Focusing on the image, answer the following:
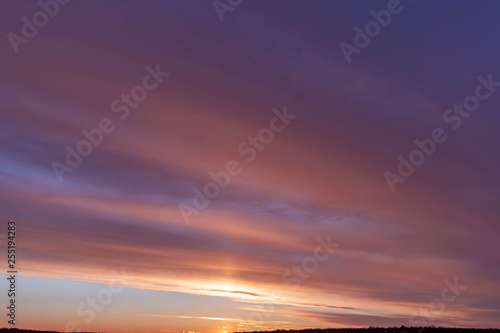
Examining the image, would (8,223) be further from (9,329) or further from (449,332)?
(449,332)

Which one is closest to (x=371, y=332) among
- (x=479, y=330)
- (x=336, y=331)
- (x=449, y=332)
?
(x=336, y=331)

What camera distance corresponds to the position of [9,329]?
4181 cm

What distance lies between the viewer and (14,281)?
33562 millimetres

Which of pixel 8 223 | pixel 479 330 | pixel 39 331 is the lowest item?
pixel 479 330

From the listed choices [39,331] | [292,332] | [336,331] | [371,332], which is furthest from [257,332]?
[39,331]

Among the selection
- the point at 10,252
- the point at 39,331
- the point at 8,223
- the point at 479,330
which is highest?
the point at 8,223

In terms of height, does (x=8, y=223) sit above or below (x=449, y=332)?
above

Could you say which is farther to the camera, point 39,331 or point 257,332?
point 257,332

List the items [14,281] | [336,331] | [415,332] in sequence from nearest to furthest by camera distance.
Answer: [14,281], [415,332], [336,331]

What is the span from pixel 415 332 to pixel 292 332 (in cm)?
1133

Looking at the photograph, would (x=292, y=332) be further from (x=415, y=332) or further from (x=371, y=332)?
(x=415, y=332)

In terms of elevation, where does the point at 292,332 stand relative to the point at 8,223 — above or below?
below

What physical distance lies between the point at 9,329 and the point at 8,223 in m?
12.7

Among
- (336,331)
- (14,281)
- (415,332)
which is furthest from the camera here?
(336,331)
